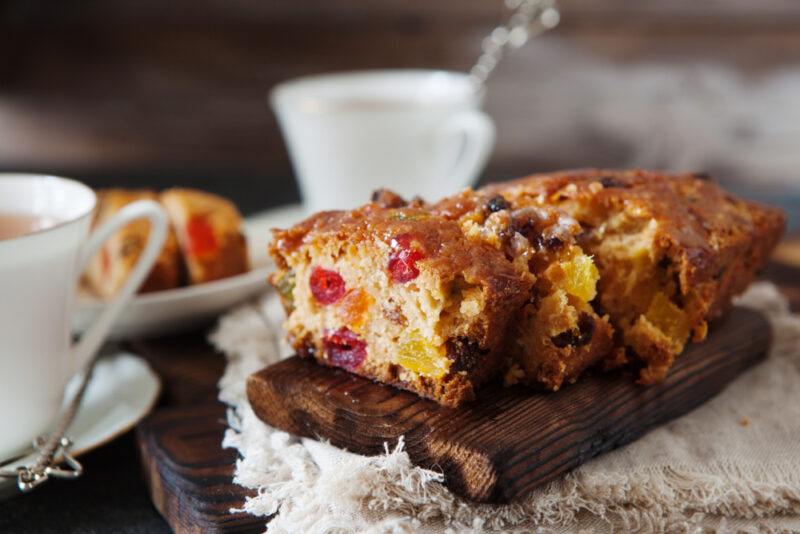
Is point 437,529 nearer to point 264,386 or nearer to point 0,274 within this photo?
point 264,386

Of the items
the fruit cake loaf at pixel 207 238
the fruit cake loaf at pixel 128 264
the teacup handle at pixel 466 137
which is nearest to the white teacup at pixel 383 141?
the teacup handle at pixel 466 137

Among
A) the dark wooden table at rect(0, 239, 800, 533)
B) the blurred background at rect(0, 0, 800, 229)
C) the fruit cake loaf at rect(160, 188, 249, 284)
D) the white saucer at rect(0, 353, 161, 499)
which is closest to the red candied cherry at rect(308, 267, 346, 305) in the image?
the dark wooden table at rect(0, 239, 800, 533)

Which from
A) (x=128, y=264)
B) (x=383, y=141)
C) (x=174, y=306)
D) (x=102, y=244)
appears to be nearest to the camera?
(x=102, y=244)

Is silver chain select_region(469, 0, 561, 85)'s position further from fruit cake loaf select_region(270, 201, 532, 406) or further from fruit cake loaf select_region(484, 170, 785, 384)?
fruit cake loaf select_region(270, 201, 532, 406)

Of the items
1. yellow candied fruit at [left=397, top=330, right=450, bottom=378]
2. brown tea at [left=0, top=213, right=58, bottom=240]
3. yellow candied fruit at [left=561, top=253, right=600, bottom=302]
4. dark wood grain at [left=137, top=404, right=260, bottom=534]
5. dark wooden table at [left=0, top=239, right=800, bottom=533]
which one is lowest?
dark wooden table at [left=0, top=239, right=800, bottom=533]

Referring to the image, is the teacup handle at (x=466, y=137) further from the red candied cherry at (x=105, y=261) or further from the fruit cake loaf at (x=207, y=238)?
the red candied cherry at (x=105, y=261)

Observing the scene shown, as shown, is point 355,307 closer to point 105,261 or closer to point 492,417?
point 492,417

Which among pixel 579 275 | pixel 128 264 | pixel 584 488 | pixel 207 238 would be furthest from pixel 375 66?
pixel 584 488
